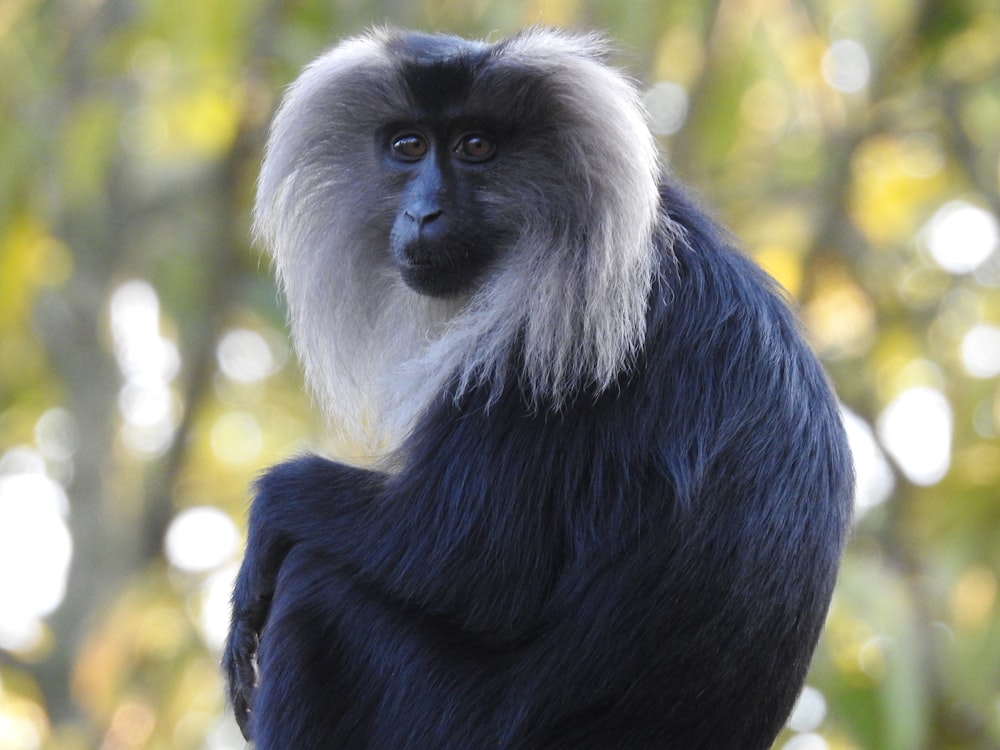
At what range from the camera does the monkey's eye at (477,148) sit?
4285 mm

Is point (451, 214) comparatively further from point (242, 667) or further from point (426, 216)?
point (242, 667)

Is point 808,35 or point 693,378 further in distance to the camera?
point 808,35

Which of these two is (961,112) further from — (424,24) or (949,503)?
(424,24)

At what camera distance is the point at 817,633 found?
3818 mm

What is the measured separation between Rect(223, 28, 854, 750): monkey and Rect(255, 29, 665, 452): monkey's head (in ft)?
0.04

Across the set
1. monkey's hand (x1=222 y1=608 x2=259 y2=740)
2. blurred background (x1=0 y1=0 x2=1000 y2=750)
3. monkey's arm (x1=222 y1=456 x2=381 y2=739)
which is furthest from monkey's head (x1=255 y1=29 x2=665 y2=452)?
blurred background (x1=0 y1=0 x2=1000 y2=750)

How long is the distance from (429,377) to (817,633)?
1.25 meters

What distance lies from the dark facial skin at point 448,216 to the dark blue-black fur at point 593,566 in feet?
1.74

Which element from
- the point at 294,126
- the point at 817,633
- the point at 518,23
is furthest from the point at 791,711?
the point at 518,23

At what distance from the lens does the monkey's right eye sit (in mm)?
4426

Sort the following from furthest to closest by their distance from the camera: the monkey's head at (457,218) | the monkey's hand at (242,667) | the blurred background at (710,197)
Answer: the blurred background at (710,197) → the monkey's hand at (242,667) → the monkey's head at (457,218)

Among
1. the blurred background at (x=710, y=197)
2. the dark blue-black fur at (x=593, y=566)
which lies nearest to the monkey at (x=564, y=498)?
the dark blue-black fur at (x=593, y=566)

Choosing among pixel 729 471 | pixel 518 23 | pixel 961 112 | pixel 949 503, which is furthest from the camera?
pixel 961 112

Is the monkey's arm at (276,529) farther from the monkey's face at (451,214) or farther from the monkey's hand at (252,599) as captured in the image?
the monkey's face at (451,214)
